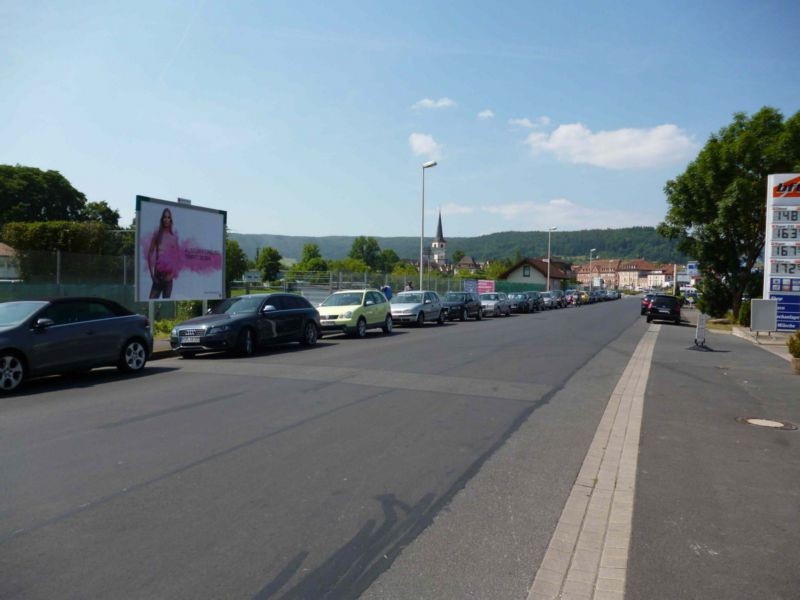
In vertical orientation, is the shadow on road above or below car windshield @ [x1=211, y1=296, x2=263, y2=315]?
below

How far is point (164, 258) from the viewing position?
59.9 ft

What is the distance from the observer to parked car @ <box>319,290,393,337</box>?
21.6 meters

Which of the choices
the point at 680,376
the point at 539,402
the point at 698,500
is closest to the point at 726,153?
the point at 680,376

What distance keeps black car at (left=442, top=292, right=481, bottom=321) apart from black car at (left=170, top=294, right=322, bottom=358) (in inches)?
596

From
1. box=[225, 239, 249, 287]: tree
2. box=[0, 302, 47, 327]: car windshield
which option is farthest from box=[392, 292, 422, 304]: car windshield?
box=[225, 239, 249, 287]: tree

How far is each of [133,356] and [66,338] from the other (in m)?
1.75

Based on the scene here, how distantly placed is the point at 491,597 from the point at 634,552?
1201 millimetres

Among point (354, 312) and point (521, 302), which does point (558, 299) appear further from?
point (354, 312)

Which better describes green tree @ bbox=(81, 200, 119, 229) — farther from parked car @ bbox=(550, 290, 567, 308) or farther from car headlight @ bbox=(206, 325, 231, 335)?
car headlight @ bbox=(206, 325, 231, 335)

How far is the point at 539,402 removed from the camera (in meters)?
9.75

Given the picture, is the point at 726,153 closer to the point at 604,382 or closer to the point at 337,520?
the point at 604,382

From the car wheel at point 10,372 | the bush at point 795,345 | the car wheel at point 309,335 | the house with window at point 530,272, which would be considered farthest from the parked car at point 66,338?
the house with window at point 530,272

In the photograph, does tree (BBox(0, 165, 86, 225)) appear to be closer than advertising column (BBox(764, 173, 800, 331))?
No

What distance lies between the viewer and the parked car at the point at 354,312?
2162 centimetres
